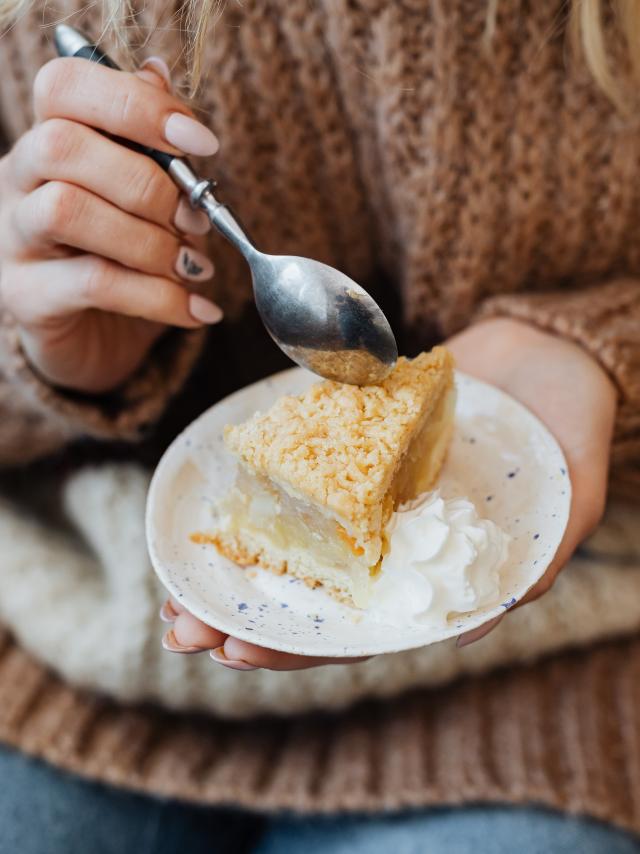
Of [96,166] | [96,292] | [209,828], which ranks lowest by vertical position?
[209,828]

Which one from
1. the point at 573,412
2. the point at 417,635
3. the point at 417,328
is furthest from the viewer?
the point at 417,328

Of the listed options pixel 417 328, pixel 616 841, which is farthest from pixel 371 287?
pixel 616 841

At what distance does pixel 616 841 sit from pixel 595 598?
0.82 ft

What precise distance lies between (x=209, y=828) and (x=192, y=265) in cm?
63

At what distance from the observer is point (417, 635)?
57 cm

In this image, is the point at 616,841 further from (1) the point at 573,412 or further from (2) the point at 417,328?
(2) the point at 417,328

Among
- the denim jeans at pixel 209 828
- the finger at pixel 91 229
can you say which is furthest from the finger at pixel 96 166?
the denim jeans at pixel 209 828

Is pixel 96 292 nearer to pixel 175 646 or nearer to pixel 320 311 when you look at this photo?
pixel 320 311

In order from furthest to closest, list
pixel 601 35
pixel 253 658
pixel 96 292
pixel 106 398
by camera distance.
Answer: pixel 106 398, pixel 601 35, pixel 96 292, pixel 253 658

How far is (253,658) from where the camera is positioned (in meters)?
0.60

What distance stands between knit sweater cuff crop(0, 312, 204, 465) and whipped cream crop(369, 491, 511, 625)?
1.14ft

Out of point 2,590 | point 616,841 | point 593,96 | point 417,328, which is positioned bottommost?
point 616,841

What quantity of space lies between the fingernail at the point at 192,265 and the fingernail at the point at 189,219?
0.02 meters

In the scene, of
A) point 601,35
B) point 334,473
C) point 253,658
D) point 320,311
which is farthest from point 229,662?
point 601,35
